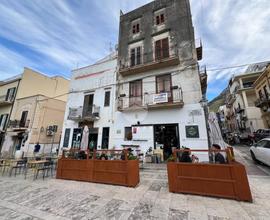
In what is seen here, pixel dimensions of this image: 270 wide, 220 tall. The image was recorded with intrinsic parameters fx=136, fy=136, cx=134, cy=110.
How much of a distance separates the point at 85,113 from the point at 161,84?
784 cm

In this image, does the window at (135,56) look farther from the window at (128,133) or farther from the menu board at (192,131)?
the menu board at (192,131)

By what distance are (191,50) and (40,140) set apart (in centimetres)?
1781

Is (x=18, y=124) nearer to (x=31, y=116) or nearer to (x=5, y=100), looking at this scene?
(x=31, y=116)

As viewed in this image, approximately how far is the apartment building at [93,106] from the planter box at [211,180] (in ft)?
25.6

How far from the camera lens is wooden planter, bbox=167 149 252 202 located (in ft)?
12.5

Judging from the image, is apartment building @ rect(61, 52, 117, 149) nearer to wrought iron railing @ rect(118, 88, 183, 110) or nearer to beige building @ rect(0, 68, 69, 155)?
wrought iron railing @ rect(118, 88, 183, 110)

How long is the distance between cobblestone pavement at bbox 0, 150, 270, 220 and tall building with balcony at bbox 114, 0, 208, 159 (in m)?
5.17

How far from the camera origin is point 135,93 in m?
12.0

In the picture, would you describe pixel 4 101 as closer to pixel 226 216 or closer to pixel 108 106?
pixel 108 106

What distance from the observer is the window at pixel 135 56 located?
41.2ft

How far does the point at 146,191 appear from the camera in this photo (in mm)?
4637

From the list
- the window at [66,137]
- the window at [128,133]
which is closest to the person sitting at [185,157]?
the window at [128,133]

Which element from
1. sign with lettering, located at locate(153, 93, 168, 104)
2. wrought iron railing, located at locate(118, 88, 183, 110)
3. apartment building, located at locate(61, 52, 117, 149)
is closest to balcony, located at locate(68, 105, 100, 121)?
apartment building, located at locate(61, 52, 117, 149)

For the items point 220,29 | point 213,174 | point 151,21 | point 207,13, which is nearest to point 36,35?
point 151,21
